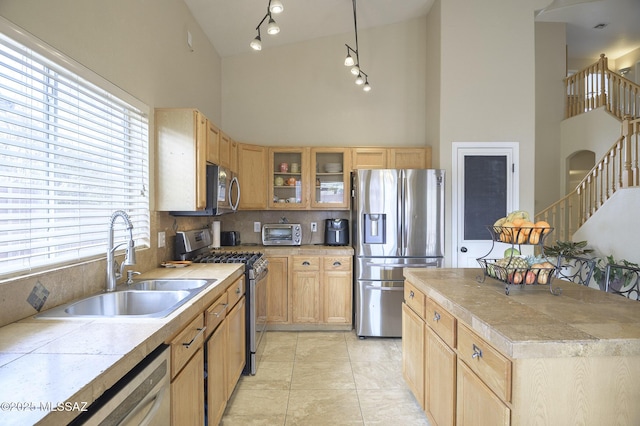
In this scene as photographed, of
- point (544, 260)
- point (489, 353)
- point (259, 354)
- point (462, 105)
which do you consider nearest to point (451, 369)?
point (489, 353)

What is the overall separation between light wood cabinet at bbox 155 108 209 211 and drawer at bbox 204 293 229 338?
0.80 metres

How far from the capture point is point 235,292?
2.38 meters

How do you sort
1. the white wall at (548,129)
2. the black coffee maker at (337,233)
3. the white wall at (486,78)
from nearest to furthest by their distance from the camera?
the white wall at (486,78), the black coffee maker at (337,233), the white wall at (548,129)

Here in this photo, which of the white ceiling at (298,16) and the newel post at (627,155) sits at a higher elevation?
the white ceiling at (298,16)

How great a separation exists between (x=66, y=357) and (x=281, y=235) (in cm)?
304

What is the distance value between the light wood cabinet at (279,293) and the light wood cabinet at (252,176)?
743mm

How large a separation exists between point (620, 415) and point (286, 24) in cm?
427

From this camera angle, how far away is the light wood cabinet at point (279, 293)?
12.1 feet

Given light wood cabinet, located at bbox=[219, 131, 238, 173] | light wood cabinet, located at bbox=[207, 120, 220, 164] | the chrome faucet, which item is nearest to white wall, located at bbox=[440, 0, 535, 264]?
light wood cabinet, located at bbox=[219, 131, 238, 173]

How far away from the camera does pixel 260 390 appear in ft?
8.15

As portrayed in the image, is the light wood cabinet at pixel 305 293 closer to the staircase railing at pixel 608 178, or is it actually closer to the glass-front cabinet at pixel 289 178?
the glass-front cabinet at pixel 289 178

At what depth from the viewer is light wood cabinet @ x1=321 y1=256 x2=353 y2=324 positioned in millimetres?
3697

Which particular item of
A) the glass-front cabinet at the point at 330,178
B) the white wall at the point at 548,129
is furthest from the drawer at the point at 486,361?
the white wall at the point at 548,129

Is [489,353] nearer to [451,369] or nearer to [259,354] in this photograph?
[451,369]
